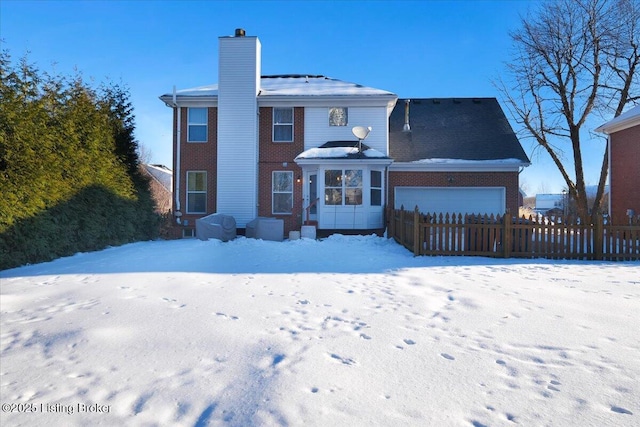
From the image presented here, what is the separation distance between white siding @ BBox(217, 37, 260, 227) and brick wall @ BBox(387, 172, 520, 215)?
601 centimetres

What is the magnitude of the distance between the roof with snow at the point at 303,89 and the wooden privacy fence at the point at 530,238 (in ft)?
24.8

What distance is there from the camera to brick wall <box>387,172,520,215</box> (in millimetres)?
16406

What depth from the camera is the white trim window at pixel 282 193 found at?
1620 cm

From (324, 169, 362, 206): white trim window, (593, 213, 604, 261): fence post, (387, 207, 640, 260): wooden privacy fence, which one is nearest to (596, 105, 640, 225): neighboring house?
(387, 207, 640, 260): wooden privacy fence

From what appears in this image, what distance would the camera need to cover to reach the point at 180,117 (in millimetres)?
16344

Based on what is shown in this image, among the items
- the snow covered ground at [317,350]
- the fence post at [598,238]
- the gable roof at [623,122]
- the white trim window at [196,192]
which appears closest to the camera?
the snow covered ground at [317,350]

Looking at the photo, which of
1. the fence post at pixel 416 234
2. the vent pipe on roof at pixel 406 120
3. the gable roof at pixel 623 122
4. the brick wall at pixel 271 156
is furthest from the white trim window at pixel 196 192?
the gable roof at pixel 623 122

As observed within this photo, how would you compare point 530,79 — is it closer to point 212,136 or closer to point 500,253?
point 500,253

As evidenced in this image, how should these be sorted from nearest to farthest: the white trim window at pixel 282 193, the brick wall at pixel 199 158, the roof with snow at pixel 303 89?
1. the roof with snow at pixel 303 89
2. the white trim window at pixel 282 193
3. the brick wall at pixel 199 158

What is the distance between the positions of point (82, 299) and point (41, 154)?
4.65m

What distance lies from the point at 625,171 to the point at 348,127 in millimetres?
11309

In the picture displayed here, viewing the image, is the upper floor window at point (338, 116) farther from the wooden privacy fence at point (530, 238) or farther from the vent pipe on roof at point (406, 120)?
the wooden privacy fence at point (530, 238)

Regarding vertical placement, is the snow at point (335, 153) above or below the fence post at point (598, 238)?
above

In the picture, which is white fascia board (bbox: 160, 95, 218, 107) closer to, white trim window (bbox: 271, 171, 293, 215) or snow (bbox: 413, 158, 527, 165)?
white trim window (bbox: 271, 171, 293, 215)
